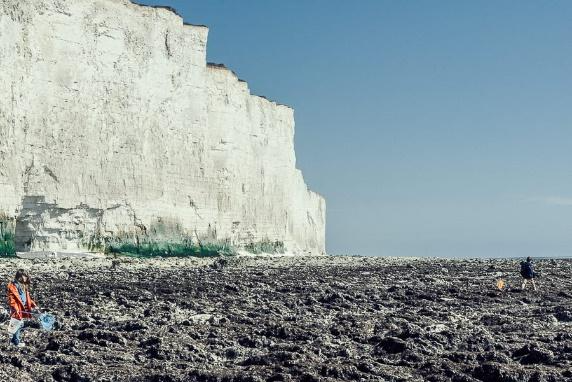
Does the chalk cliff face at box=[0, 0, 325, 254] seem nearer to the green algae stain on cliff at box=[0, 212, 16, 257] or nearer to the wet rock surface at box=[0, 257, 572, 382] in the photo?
the green algae stain on cliff at box=[0, 212, 16, 257]

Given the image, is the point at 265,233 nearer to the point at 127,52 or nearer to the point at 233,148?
the point at 233,148

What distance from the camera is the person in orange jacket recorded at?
9375mm

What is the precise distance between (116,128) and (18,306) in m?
22.4

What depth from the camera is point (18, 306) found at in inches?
395

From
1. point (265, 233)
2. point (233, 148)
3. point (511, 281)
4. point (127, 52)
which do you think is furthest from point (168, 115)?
point (511, 281)

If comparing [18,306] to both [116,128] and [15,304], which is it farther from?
[116,128]

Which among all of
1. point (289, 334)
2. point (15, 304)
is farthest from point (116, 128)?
point (289, 334)

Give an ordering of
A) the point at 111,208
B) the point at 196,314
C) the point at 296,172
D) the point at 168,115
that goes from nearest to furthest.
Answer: the point at 196,314, the point at 111,208, the point at 168,115, the point at 296,172

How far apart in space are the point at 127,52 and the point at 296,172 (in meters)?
22.9

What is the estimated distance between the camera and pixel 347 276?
23875 mm

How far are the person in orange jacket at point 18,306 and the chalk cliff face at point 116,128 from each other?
16837 mm

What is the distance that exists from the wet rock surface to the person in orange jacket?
192 mm

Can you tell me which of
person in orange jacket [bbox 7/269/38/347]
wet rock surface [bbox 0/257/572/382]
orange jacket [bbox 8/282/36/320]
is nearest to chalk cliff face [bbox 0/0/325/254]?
wet rock surface [bbox 0/257/572/382]

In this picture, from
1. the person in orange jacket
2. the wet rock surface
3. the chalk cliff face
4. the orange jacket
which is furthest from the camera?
the chalk cliff face
